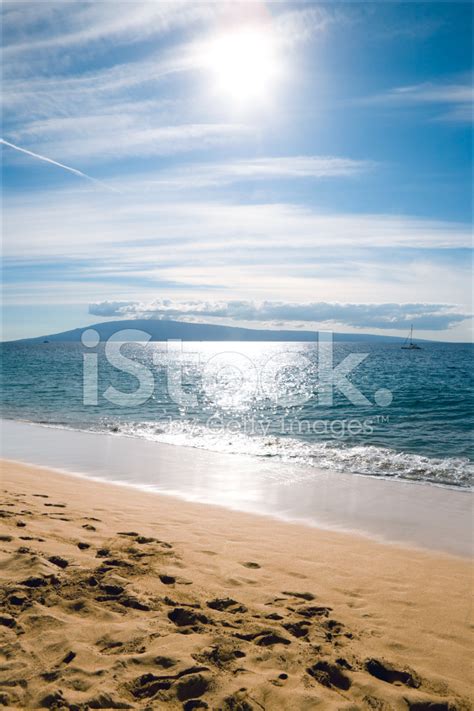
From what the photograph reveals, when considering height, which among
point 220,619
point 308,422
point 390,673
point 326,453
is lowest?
point 326,453

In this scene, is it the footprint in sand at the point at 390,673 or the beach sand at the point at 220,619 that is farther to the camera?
the footprint in sand at the point at 390,673

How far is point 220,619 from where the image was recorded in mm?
5281

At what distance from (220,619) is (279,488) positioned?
25.0 feet

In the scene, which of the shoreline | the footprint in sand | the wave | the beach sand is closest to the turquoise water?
the wave

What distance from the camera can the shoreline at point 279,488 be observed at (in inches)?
389

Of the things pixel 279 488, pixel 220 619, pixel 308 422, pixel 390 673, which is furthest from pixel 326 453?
pixel 390 673

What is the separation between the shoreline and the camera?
389 inches

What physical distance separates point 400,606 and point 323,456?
1126cm

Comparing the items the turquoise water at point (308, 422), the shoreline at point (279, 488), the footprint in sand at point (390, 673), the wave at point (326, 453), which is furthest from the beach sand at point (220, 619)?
the turquoise water at point (308, 422)

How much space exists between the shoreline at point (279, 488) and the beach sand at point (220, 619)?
134 cm

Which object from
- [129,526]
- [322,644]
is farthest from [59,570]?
[322,644]

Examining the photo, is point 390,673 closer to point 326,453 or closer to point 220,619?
point 220,619

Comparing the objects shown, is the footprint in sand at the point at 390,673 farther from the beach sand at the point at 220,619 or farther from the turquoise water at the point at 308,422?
the turquoise water at the point at 308,422

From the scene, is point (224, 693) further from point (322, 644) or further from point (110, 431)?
point (110, 431)
